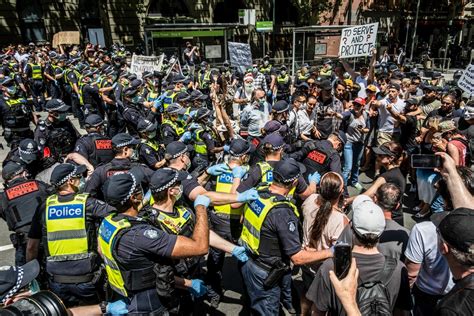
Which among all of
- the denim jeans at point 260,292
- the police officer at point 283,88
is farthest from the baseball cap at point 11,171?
the police officer at point 283,88

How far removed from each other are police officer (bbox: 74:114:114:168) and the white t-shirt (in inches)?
180

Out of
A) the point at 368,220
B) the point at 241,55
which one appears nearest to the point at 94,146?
the point at 368,220

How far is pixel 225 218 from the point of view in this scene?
432cm

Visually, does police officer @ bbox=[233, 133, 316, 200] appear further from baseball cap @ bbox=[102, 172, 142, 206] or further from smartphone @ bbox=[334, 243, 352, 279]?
→ smartphone @ bbox=[334, 243, 352, 279]

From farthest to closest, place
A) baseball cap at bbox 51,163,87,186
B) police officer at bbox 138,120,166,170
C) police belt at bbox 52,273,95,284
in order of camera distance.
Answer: police officer at bbox 138,120,166,170 < baseball cap at bbox 51,163,87,186 < police belt at bbox 52,273,95,284

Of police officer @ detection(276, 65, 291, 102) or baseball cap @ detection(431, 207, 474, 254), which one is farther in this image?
police officer @ detection(276, 65, 291, 102)

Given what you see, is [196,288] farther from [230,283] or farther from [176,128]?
[176,128]

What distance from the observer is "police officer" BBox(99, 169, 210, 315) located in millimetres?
2780

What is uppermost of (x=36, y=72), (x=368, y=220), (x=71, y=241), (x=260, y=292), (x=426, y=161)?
(x=368, y=220)

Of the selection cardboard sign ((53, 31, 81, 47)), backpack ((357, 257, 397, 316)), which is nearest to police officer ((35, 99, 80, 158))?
backpack ((357, 257, 397, 316))

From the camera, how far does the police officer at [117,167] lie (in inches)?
180

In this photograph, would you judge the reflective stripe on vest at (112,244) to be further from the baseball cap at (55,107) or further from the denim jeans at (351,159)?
the denim jeans at (351,159)

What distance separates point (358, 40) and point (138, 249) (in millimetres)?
9395

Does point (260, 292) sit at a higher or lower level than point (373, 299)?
lower
